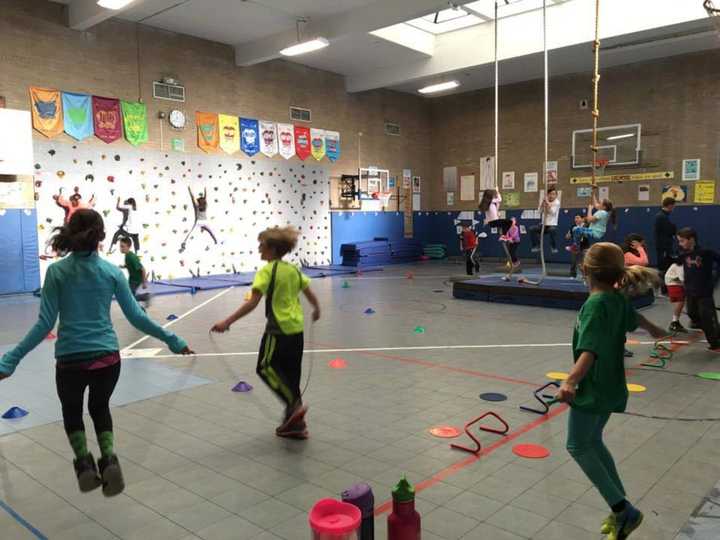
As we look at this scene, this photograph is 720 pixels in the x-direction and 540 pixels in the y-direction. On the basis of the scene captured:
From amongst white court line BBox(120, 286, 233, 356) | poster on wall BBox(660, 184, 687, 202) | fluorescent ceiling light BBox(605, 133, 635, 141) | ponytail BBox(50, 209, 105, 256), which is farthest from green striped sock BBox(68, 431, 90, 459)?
fluorescent ceiling light BBox(605, 133, 635, 141)

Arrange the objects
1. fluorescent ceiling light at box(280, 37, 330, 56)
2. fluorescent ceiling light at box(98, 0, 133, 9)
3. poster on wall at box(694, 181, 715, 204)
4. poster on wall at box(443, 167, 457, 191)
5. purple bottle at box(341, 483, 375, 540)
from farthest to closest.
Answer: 1. poster on wall at box(443, 167, 457, 191)
2. poster on wall at box(694, 181, 715, 204)
3. fluorescent ceiling light at box(280, 37, 330, 56)
4. fluorescent ceiling light at box(98, 0, 133, 9)
5. purple bottle at box(341, 483, 375, 540)

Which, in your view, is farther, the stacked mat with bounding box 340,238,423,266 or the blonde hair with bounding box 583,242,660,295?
the stacked mat with bounding box 340,238,423,266

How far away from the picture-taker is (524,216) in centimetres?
1748

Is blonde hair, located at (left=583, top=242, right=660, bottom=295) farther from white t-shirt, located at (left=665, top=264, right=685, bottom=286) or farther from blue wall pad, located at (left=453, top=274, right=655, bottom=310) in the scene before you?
blue wall pad, located at (left=453, top=274, right=655, bottom=310)

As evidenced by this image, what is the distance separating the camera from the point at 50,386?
5156mm

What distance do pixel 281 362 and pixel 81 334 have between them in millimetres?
1374

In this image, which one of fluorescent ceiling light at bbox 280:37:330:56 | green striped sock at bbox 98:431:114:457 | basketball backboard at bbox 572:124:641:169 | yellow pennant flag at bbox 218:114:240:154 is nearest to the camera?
green striped sock at bbox 98:431:114:457

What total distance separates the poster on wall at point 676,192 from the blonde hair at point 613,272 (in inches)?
539

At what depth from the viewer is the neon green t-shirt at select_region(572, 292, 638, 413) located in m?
2.53

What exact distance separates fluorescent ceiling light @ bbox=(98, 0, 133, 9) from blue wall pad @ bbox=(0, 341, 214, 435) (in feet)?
21.1

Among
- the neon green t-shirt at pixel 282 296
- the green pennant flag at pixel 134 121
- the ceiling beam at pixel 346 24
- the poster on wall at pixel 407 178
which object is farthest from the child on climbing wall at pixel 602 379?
the poster on wall at pixel 407 178

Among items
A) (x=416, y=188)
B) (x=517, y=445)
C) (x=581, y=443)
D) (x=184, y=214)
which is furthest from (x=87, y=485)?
(x=416, y=188)

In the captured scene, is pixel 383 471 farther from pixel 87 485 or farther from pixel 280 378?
pixel 87 485

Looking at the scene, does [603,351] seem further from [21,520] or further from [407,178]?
[407,178]
